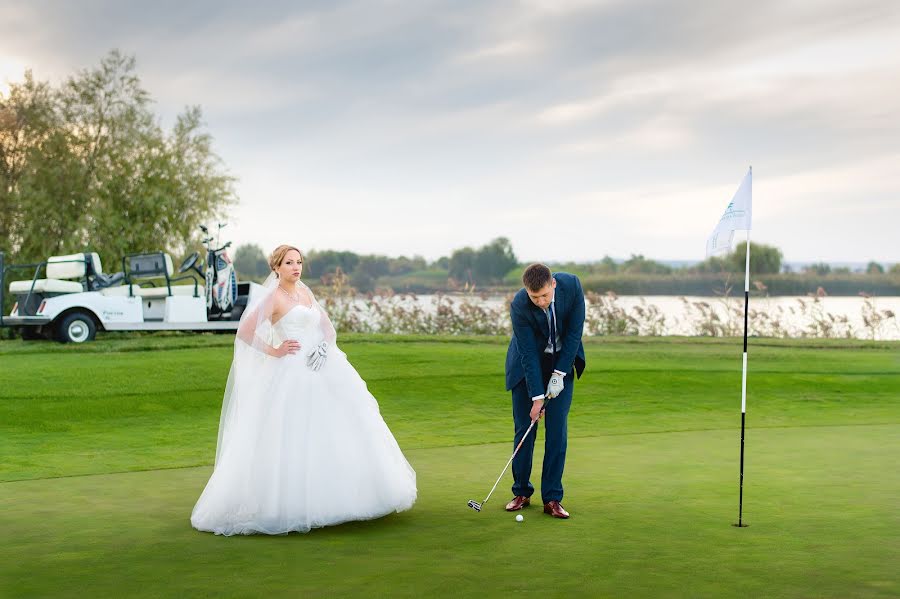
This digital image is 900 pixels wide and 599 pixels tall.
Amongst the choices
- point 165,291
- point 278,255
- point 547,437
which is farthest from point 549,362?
point 165,291

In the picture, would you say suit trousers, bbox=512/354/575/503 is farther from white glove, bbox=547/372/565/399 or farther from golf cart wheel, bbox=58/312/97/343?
golf cart wheel, bbox=58/312/97/343

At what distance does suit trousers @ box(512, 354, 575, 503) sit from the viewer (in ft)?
21.7

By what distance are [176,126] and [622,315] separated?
11.4 m

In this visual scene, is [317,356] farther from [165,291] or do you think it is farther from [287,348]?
[165,291]

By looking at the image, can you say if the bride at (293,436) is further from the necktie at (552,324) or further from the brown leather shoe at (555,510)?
the necktie at (552,324)

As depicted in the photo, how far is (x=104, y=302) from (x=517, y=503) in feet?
41.2

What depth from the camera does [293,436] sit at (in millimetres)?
6348

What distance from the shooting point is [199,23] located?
22422mm

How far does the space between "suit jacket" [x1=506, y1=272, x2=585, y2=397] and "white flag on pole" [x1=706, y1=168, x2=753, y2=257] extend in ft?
3.15

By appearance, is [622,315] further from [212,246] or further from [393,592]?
[393,592]

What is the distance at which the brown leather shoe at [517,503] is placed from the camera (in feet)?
22.2

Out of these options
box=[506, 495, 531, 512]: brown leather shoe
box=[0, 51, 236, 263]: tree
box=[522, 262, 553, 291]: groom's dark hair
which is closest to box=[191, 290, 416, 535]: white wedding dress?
box=[506, 495, 531, 512]: brown leather shoe

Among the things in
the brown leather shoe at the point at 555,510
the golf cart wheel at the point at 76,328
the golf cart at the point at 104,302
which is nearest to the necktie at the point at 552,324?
the brown leather shoe at the point at 555,510

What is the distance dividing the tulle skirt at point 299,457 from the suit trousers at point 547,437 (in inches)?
31.1
